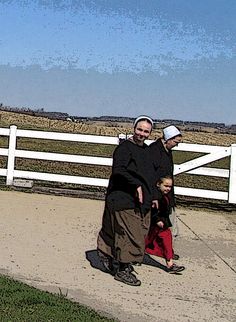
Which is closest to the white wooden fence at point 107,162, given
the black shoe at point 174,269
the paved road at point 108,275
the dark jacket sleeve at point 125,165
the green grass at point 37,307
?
the paved road at point 108,275

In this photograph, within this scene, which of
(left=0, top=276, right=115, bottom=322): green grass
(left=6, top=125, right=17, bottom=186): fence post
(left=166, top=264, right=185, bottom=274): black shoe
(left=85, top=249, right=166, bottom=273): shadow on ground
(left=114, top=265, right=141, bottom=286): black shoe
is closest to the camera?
(left=0, top=276, right=115, bottom=322): green grass

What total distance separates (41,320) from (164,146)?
8.55 ft

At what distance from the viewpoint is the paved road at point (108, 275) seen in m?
5.63

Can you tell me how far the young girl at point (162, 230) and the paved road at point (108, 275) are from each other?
226mm

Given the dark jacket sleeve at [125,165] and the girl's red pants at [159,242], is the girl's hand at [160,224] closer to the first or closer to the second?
the girl's red pants at [159,242]

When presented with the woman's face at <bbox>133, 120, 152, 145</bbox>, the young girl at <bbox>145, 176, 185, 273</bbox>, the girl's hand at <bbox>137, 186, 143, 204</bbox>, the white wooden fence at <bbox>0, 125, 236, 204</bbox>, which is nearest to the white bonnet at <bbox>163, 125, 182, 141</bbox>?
the young girl at <bbox>145, 176, 185, 273</bbox>

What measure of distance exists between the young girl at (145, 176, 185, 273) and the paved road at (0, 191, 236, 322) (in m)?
0.23

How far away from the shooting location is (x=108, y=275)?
257 inches

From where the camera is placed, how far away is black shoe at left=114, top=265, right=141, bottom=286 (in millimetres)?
6223

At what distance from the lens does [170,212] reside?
677 cm

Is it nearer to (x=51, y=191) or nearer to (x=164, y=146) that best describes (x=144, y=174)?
(x=164, y=146)

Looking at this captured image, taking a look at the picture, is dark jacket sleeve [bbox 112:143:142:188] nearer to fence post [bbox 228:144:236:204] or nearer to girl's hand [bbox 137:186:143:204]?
girl's hand [bbox 137:186:143:204]

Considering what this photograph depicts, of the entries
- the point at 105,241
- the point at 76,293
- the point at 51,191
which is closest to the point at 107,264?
the point at 105,241

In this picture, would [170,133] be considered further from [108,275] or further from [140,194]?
[108,275]
